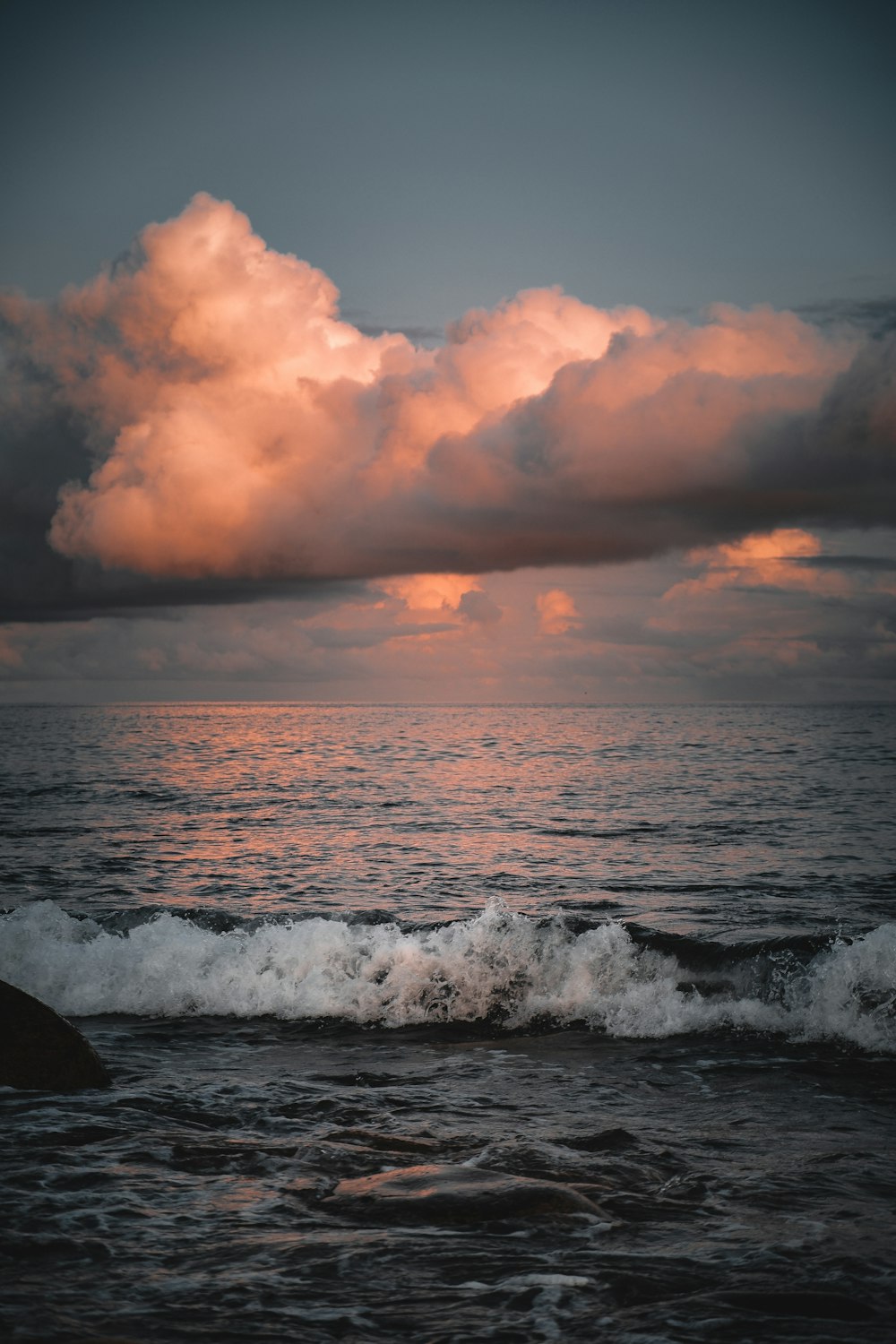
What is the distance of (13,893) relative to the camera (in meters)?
19.8

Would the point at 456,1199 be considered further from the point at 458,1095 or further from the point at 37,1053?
the point at 37,1053

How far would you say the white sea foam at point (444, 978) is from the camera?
11.8 m

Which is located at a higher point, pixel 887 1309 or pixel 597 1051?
pixel 887 1309

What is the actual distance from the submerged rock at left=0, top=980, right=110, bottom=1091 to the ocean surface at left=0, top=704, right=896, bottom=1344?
30 centimetres

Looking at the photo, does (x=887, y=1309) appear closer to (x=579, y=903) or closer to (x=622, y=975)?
(x=622, y=975)

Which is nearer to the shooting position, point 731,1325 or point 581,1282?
point 731,1325

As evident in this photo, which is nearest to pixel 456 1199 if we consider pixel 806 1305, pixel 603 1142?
pixel 603 1142

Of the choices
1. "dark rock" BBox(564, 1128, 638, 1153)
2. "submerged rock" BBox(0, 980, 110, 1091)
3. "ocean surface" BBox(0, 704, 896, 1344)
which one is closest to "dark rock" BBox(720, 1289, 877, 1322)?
"ocean surface" BBox(0, 704, 896, 1344)

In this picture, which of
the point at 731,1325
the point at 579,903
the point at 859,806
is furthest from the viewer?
the point at 859,806

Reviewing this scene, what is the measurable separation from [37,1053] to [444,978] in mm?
5720

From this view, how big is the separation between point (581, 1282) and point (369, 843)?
21473 millimetres

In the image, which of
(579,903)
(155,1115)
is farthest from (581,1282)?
(579,903)

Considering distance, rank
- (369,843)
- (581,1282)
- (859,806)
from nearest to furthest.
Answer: (581,1282) → (369,843) → (859,806)

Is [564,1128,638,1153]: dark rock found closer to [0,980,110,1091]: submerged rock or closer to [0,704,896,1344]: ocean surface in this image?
[0,704,896,1344]: ocean surface
